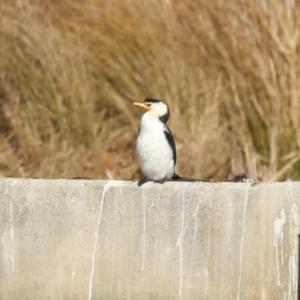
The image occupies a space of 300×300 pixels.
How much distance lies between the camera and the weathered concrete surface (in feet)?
24.3

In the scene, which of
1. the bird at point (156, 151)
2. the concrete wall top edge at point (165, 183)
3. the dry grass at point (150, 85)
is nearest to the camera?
the concrete wall top edge at point (165, 183)

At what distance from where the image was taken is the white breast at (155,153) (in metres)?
8.37

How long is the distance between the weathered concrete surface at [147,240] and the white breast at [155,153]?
0.69 metres

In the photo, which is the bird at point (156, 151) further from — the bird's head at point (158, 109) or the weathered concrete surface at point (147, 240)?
the weathered concrete surface at point (147, 240)

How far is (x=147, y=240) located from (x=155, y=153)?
95 cm

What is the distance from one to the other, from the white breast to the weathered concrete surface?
27.3 inches

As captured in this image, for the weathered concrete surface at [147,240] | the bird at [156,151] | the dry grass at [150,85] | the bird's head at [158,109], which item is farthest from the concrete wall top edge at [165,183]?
the dry grass at [150,85]

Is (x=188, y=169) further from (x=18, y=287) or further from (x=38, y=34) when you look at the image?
(x=18, y=287)

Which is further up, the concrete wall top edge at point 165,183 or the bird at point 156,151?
the bird at point 156,151

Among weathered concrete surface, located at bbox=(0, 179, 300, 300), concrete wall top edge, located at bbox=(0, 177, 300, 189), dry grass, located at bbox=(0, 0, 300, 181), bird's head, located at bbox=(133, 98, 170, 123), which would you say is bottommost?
weathered concrete surface, located at bbox=(0, 179, 300, 300)

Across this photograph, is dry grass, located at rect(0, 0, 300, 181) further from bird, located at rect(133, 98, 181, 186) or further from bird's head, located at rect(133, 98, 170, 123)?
bird, located at rect(133, 98, 181, 186)

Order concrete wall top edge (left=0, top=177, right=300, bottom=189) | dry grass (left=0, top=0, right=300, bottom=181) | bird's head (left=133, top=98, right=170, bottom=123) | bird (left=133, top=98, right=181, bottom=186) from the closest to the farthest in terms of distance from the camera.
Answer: concrete wall top edge (left=0, top=177, right=300, bottom=189) < bird (left=133, top=98, right=181, bottom=186) < bird's head (left=133, top=98, right=170, bottom=123) < dry grass (left=0, top=0, right=300, bottom=181)

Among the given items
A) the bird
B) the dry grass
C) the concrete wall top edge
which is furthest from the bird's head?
the dry grass

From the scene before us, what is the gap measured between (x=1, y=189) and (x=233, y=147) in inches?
114
